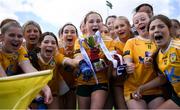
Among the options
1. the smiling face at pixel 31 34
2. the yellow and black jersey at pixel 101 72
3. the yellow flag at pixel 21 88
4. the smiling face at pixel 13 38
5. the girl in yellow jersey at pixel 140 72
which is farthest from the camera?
the smiling face at pixel 31 34

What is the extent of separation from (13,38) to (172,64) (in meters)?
2.19

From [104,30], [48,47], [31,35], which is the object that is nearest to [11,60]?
[48,47]

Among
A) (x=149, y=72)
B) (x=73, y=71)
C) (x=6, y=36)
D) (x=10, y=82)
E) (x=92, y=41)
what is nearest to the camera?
(x=10, y=82)

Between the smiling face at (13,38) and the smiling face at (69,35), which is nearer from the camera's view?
the smiling face at (13,38)

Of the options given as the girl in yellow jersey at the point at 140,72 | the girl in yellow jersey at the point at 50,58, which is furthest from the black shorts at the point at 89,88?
the girl in yellow jersey at the point at 50,58

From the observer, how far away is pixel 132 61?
4523mm

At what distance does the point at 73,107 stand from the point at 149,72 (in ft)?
A: 5.33

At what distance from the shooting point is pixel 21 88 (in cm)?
255

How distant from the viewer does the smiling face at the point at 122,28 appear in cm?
491

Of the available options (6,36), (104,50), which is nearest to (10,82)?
(6,36)

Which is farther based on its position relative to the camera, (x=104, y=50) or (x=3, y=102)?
(x=104, y=50)

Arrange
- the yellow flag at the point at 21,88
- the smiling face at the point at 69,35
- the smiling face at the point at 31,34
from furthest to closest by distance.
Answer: the smiling face at the point at 69,35, the smiling face at the point at 31,34, the yellow flag at the point at 21,88

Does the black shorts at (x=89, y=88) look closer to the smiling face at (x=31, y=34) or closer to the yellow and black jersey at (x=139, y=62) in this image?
the yellow and black jersey at (x=139, y=62)

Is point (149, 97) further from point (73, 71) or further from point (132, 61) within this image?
point (73, 71)
